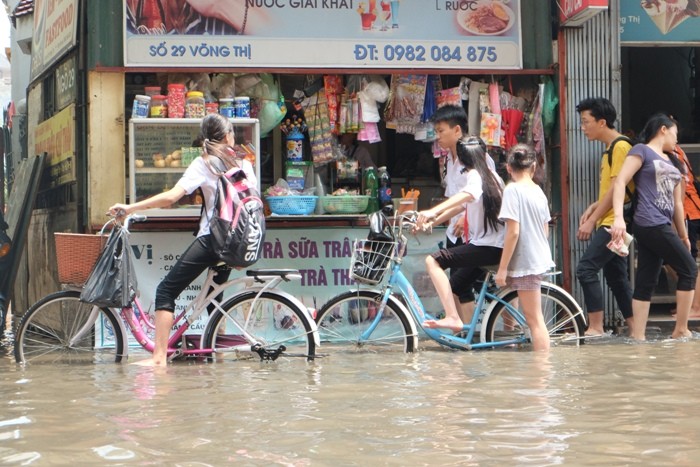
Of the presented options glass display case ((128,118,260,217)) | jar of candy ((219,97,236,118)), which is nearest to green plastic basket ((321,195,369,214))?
glass display case ((128,118,260,217))

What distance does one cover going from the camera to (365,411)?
5.48m

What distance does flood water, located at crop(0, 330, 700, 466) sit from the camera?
14.8ft

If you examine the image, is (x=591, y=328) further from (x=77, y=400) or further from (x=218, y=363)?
(x=77, y=400)

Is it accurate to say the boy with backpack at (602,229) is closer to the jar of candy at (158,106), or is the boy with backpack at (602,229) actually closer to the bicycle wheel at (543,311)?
the bicycle wheel at (543,311)

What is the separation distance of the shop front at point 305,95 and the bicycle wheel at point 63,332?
1574 millimetres

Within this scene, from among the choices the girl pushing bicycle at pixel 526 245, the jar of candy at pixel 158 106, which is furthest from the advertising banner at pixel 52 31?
the girl pushing bicycle at pixel 526 245

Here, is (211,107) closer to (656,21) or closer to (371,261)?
(371,261)

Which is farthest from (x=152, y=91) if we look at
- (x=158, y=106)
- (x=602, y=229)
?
(x=602, y=229)

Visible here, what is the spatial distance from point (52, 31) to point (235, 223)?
15.3ft

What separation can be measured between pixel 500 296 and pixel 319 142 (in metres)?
2.64

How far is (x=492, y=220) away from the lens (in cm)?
787

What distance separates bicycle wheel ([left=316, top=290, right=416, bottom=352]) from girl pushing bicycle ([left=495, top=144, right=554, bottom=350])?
775 mm

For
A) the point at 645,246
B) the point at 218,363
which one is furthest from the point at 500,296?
the point at 218,363

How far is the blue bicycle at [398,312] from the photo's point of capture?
Answer: 25.2ft
